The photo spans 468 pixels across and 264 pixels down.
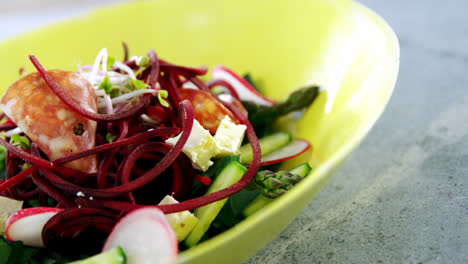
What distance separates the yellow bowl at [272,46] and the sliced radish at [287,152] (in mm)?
45

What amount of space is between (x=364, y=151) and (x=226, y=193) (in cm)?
94

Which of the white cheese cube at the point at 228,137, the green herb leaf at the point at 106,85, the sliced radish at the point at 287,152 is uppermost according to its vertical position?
the green herb leaf at the point at 106,85

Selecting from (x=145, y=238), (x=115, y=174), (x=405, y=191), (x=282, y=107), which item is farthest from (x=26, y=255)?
(x=405, y=191)

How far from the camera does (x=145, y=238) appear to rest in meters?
1.03

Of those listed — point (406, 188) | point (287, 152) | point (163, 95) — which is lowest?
point (406, 188)

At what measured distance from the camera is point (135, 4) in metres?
2.46

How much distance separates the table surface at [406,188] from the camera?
4.38ft

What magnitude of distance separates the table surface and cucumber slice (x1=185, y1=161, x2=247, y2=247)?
0.23 metres

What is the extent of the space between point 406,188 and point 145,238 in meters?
1.03

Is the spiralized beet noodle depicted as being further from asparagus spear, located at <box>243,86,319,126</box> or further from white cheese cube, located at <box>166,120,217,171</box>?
asparagus spear, located at <box>243,86,319,126</box>

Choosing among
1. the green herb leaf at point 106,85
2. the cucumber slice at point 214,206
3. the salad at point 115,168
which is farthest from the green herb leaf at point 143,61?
the cucumber slice at point 214,206

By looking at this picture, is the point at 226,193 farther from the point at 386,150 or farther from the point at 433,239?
the point at 386,150

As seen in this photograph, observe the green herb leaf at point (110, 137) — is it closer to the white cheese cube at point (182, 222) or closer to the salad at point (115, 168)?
the salad at point (115, 168)

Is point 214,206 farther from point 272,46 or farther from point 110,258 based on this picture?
point 272,46
